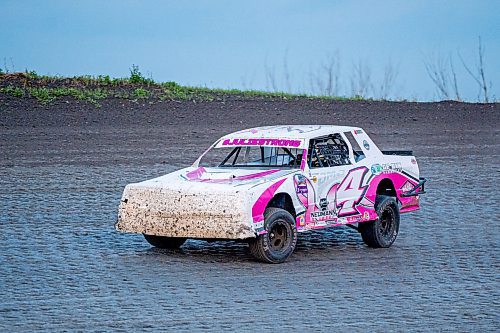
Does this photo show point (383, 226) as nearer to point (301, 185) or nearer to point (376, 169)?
point (376, 169)

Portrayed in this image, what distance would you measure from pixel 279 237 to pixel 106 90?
16.8 metres

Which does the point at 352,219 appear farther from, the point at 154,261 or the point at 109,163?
the point at 109,163

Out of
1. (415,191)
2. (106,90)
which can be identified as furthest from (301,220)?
(106,90)

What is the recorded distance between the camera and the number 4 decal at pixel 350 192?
42.7 ft

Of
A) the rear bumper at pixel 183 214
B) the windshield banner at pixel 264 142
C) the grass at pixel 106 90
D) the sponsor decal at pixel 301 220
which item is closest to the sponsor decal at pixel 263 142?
the windshield banner at pixel 264 142

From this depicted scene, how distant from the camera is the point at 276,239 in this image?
12.2 m

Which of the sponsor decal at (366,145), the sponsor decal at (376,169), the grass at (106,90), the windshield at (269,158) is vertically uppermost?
the grass at (106,90)

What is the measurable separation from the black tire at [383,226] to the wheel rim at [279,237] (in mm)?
1492

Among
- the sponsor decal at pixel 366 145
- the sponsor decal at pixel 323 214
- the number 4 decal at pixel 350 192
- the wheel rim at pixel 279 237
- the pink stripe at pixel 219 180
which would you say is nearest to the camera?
the wheel rim at pixel 279 237

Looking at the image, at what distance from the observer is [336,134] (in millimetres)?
13664

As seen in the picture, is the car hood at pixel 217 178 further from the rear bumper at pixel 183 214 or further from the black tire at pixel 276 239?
the black tire at pixel 276 239

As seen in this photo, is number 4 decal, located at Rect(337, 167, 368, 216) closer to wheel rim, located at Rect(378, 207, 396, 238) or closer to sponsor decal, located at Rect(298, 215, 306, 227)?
wheel rim, located at Rect(378, 207, 396, 238)

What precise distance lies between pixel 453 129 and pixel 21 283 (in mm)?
19059

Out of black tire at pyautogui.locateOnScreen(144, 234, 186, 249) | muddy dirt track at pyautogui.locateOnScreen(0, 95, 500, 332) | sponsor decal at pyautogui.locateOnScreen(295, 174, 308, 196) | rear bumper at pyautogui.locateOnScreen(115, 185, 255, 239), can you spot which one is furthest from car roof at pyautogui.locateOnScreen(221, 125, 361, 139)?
rear bumper at pyautogui.locateOnScreen(115, 185, 255, 239)
